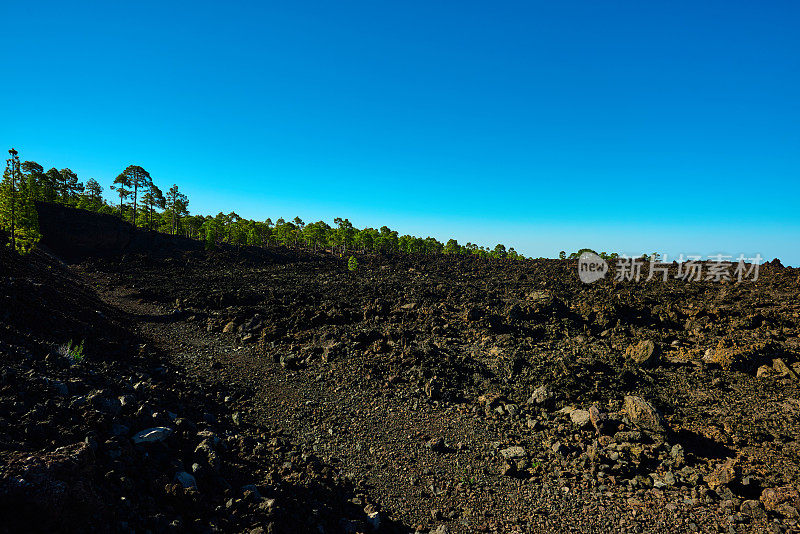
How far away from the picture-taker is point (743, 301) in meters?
27.1

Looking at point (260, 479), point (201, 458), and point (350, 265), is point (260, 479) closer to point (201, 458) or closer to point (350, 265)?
point (201, 458)

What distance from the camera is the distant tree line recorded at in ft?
113

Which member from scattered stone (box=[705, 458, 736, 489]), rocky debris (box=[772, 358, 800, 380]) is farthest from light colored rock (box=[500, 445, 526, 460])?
rocky debris (box=[772, 358, 800, 380])

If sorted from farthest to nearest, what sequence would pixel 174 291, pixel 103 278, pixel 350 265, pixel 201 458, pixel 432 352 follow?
pixel 350 265, pixel 103 278, pixel 174 291, pixel 432 352, pixel 201 458

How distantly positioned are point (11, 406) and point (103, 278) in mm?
46120

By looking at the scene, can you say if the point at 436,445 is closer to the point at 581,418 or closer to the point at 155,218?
the point at 581,418

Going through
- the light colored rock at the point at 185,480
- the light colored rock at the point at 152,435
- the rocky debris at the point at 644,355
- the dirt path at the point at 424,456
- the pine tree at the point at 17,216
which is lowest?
the dirt path at the point at 424,456

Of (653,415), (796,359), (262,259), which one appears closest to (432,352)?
(653,415)

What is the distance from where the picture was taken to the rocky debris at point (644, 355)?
16734mm

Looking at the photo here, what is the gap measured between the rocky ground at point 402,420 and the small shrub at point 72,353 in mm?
155

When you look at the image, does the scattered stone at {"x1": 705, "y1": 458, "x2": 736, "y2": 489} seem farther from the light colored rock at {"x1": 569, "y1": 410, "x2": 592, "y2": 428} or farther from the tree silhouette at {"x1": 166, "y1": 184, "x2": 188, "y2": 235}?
the tree silhouette at {"x1": 166, "y1": 184, "x2": 188, "y2": 235}

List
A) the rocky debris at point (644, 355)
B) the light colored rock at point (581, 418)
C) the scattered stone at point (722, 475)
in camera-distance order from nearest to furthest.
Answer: the scattered stone at point (722, 475)
the light colored rock at point (581, 418)
the rocky debris at point (644, 355)

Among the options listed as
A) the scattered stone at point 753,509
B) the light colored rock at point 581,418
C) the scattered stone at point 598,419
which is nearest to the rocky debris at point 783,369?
the scattered stone at point 598,419

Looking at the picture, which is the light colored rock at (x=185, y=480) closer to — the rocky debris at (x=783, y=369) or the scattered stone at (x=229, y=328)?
the scattered stone at (x=229, y=328)
